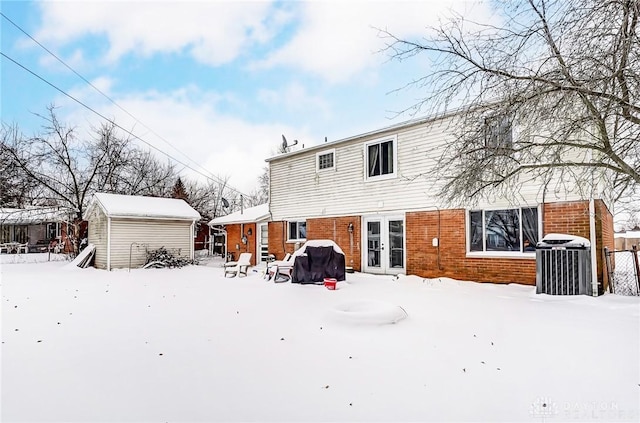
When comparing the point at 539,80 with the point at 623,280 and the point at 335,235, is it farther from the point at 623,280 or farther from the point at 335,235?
the point at 335,235

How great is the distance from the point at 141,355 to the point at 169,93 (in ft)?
43.9

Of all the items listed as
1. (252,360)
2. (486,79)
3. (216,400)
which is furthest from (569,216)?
(216,400)

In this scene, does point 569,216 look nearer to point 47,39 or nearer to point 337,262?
point 337,262

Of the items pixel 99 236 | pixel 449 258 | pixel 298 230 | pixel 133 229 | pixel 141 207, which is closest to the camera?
pixel 449 258

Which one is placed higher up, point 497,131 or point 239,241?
point 497,131

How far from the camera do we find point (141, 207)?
52.5ft

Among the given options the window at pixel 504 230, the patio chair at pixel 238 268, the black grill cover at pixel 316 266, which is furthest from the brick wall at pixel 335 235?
the window at pixel 504 230

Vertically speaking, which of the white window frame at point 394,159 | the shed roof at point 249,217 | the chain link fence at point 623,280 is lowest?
the chain link fence at point 623,280

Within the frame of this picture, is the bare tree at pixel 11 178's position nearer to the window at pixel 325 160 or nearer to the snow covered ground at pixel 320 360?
the snow covered ground at pixel 320 360

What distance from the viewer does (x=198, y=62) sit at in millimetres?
12586

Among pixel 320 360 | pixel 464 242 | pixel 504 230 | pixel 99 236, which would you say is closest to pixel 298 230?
pixel 464 242

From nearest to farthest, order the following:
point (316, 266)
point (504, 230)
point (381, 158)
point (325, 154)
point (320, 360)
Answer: point (320, 360) → point (504, 230) → point (316, 266) → point (381, 158) → point (325, 154)

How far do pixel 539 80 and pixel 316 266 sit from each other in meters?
6.86

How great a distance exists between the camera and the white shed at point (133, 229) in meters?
15.0
